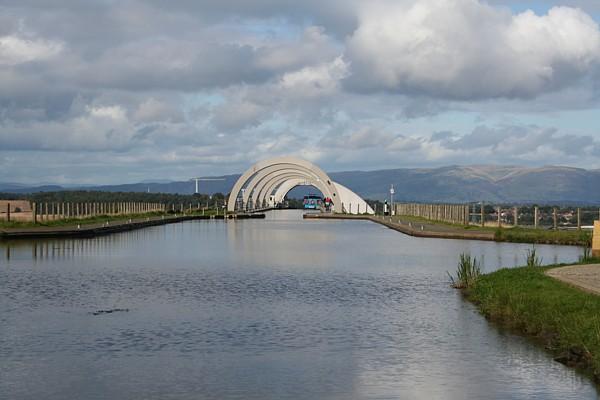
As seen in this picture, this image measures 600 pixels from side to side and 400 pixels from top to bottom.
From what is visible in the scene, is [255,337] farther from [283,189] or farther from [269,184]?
[283,189]

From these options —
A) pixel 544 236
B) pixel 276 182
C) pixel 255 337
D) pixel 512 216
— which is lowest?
pixel 255 337

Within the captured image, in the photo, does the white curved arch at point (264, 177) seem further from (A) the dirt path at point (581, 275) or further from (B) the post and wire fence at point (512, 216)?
(A) the dirt path at point (581, 275)

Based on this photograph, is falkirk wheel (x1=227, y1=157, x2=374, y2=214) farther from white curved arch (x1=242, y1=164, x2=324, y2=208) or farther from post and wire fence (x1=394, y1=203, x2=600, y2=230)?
post and wire fence (x1=394, y1=203, x2=600, y2=230)

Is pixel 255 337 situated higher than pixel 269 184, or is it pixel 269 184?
pixel 269 184

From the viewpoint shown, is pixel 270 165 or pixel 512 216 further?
pixel 270 165

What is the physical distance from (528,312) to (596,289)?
157cm

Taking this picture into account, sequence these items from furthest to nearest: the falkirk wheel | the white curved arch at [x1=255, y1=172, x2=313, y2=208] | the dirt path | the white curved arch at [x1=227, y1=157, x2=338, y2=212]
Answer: the white curved arch at [x1=255, y1=172, x2=313, y2=208] < the falkirk wheel < the white curved arch at [x1=227, y1=157, x2=338, y2=212] < the dirt path

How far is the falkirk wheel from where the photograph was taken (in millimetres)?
87938

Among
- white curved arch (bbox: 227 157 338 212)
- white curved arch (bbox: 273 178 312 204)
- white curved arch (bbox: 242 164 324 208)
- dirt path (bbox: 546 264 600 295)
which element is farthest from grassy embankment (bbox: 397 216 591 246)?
white curved arch (bbox: 273 178 312 204)

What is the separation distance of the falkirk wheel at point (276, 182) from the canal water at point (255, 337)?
201ft

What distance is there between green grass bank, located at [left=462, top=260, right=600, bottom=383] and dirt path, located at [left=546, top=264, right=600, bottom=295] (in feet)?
0.66

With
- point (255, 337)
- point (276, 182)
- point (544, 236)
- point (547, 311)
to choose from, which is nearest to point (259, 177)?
point (276, 182)

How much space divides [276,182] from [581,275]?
99117 mm

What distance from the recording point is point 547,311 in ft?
46.8
